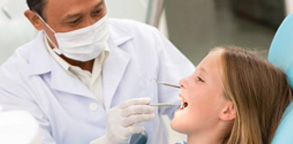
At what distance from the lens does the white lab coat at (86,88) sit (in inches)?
71.4

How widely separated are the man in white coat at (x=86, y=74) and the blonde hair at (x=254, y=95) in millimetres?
331

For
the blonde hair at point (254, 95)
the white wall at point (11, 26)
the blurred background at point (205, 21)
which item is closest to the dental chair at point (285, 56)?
the blonde hair at point (254, 95)

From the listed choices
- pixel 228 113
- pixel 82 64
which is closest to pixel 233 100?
pixel 228 113

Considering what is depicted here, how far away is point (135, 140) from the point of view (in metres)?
1.73

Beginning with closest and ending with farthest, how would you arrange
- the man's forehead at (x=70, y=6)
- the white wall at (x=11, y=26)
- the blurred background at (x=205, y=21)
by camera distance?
the man's forehead at (x=70, y=6) < the white wall at (x=11, y=26) < the blurred background at (x=205, y=21)

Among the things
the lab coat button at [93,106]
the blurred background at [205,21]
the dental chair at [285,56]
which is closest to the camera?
the dental chair at [285,56]

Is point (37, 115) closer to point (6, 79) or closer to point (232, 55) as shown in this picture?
point (6, 79)

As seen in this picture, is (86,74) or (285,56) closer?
(285,56)

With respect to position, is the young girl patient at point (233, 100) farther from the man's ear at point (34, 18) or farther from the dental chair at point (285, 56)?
the man's ear at point (34, 18)

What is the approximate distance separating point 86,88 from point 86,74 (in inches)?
2.5

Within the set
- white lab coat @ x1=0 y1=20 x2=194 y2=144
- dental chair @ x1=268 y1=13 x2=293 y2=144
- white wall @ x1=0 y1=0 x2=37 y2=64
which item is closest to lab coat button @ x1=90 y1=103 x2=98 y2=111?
white lab coat @ x1=0 y1=20 x2=194 y2=144

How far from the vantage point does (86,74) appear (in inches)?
74.2

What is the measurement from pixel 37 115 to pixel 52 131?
0.11 meters

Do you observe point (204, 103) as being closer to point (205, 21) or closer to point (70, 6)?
point (70, 6)
